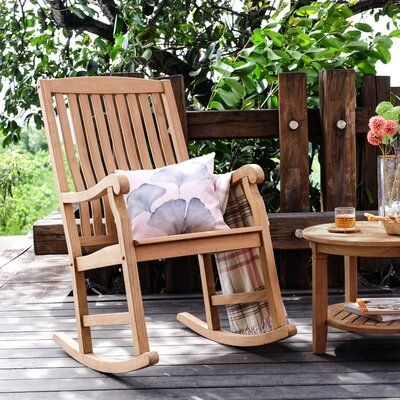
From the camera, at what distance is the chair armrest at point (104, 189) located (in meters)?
2.53

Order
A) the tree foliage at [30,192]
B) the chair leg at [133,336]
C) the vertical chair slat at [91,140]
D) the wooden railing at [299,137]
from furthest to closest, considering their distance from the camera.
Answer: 1. the tree foliage at [30,192]
2. the wooden railing at [299,137]
3. the vertical chair slat at [91,140]
4. the chair leg at [133,336]

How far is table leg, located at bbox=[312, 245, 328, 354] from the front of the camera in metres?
2.73

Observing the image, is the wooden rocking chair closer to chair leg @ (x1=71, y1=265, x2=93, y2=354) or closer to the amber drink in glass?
chair leg @ (x1=71, y1=265, x2=93, y2=354)

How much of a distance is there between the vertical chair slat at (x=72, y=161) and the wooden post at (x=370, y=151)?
1485 millimetres

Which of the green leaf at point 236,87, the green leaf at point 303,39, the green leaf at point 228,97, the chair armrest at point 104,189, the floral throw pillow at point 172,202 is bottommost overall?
the floral throw pillow at point 172,202

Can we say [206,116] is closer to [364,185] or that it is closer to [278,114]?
[278,114]

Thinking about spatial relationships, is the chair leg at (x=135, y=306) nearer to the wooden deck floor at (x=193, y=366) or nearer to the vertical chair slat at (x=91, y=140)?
the wooden deck floor at (x=193, y=366)

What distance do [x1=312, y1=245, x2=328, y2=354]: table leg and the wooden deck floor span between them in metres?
0.06

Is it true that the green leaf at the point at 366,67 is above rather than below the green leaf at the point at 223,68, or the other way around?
below

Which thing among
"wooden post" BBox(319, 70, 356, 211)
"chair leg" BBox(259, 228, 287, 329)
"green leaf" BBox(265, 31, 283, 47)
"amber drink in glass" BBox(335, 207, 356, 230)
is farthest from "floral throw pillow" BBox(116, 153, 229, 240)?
"green leaf" BBox(265, 31, 283, 47)

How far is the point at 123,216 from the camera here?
2562mm

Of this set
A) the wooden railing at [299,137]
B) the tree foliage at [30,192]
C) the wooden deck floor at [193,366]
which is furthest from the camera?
the tree foliage at [30,192]

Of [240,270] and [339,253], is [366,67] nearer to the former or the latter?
[240,270]

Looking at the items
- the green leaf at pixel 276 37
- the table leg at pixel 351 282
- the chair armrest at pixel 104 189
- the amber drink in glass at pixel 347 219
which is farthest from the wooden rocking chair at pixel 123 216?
the green leaf at pixel 276 37
